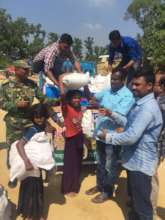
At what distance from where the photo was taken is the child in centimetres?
504

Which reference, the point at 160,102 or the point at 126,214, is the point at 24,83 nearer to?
the point at 160,102

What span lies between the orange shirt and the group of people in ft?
0.04

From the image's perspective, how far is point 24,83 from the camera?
4996 mm

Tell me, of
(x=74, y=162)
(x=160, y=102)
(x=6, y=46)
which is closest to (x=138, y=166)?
(x=160, y=102)

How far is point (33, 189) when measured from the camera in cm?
445

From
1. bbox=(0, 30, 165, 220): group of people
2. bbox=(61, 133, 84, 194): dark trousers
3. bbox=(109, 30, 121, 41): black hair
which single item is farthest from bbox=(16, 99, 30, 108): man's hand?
bbox=(109, 30, 121, 41): black hair

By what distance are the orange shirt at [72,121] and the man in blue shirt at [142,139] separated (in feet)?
3.88

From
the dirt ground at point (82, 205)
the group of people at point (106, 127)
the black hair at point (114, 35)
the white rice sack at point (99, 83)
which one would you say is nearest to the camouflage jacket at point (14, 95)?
the group of people at point (106, 127)

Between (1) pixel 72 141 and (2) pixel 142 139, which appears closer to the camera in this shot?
(2) pixel 142 139

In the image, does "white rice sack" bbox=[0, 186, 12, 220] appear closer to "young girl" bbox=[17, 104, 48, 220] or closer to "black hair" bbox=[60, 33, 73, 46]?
"young girl" bbox=[17, 104, 48, 220]

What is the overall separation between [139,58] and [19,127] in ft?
8.45

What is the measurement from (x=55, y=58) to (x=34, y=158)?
1888 mm

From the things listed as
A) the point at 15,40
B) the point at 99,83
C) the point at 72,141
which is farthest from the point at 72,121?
the point at 15,40

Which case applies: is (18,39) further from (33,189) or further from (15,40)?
(33,189)
